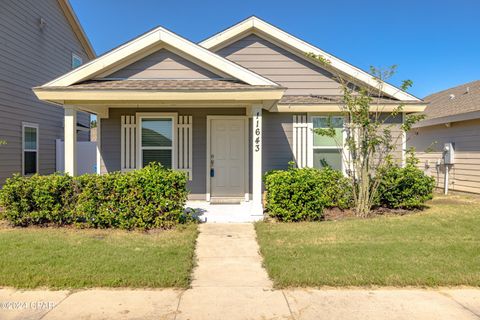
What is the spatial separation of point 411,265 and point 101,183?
5521mm

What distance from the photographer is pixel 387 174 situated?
8203 millimetres

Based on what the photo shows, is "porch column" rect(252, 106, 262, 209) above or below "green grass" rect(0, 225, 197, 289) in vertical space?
above

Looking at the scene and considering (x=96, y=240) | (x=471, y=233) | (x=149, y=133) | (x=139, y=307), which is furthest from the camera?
(x=149, y=133)

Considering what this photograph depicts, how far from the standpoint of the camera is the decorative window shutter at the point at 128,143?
31.3 ft

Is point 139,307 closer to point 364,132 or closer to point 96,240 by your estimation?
point 96,240

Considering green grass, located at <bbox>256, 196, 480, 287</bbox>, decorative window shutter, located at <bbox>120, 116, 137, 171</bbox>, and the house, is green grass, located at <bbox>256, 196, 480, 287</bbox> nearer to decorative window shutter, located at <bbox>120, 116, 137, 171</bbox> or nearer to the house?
the house

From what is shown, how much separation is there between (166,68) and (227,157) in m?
2.92

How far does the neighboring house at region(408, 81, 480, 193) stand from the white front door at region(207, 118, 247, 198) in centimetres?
583

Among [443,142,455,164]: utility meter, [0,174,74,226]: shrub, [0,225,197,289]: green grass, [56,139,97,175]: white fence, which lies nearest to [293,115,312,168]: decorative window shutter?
[0,225,197,289]: green grass

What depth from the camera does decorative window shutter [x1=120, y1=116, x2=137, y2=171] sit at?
31.3 feet

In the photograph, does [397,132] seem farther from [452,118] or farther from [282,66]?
[452,118]

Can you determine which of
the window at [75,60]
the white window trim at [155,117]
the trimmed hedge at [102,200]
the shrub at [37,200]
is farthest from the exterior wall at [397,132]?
the window at [75,60]

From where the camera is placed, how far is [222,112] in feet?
31.8

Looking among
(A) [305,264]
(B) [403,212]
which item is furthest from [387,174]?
(A) [305,264]
